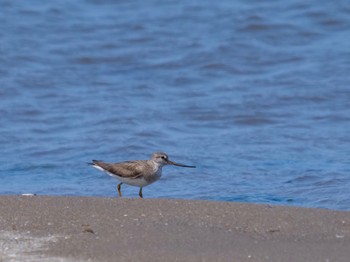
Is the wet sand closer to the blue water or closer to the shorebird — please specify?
the shorebird

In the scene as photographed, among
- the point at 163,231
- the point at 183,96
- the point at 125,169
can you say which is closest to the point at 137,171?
the point at 125,169

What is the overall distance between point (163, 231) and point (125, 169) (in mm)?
2075

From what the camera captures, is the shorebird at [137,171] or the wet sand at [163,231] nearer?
the wet sand at [163,231]

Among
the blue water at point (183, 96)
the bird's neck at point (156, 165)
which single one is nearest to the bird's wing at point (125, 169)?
the bird's neck at point (156, 165)

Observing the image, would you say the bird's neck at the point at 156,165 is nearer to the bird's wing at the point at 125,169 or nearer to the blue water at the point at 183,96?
the bird's wing at the point at 125,169

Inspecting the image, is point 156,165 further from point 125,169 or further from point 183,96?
point 183,96

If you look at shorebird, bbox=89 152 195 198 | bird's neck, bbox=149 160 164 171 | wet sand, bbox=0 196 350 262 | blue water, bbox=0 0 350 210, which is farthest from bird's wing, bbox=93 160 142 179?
wet sand, bbox=0 196 350 262

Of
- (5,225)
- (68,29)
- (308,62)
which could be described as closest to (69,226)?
(5,225)

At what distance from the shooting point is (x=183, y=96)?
496 inches

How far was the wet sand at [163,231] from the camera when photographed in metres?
5.98

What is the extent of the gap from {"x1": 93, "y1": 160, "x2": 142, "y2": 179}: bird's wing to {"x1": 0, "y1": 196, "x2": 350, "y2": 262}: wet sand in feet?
3.12

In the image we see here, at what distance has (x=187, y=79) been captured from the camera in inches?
533

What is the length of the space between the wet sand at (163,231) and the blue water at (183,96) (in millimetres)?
A: 1425

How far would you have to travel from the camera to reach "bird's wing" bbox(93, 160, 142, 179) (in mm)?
8453
